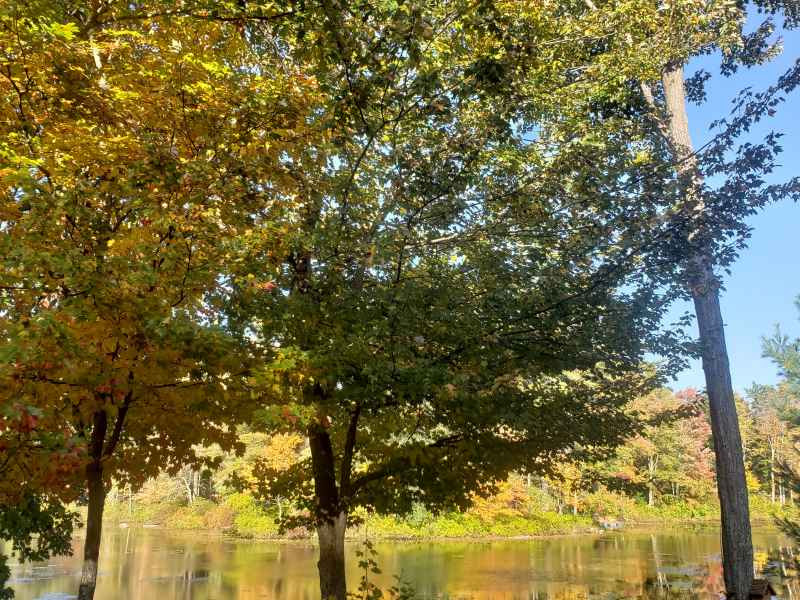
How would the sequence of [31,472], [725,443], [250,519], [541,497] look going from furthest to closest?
[541,497]
[250,519]
[725,443]
[31,472]

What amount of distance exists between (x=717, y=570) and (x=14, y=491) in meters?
20.9

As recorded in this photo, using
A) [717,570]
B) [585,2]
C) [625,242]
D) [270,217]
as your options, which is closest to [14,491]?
[270,217]

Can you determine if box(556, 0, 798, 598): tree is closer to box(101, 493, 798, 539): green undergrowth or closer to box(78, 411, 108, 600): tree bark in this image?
box(78, 411, 108, 600): tree bark

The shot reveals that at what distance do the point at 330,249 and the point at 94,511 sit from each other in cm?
456

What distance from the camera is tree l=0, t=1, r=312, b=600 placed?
222 inches

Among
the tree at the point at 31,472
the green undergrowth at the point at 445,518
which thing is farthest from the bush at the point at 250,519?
the tree at the point at 31,472

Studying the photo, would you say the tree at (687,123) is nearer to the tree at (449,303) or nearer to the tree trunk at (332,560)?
the tree at (449,303)

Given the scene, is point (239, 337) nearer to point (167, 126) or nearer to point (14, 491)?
point (167, 126)

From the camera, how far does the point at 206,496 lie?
48875mm

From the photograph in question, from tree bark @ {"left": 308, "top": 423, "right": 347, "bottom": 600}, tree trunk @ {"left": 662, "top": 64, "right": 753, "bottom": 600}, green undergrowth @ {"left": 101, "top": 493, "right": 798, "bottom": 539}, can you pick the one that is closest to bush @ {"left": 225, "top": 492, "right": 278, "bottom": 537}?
green undergrowth @ {"left": 101, "top": 493, "right": 798, "bottom": 539}

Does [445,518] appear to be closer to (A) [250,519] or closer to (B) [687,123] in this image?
(A) [250,519]

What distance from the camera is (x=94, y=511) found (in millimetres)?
7605

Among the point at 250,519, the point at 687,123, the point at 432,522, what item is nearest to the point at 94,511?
the point at 687,123

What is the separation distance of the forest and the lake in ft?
25.8
